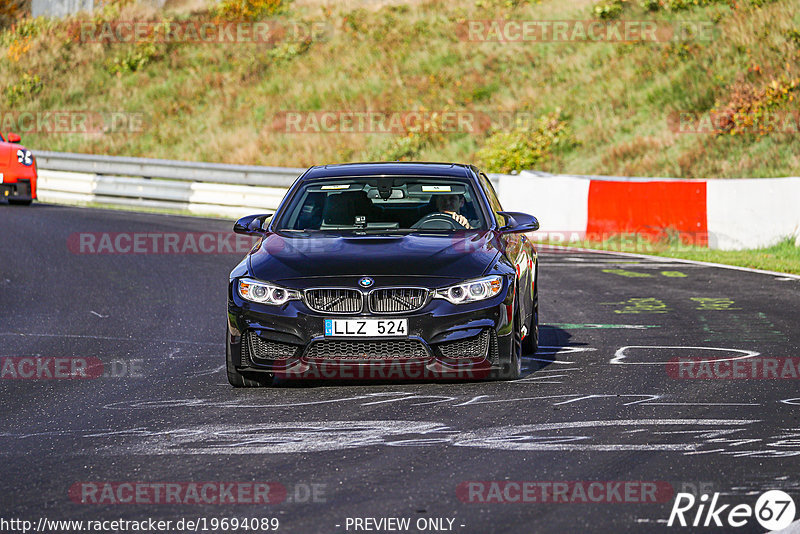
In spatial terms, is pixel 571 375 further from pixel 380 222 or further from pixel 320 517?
pixel 320 517

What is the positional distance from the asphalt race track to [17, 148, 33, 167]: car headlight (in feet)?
36.7

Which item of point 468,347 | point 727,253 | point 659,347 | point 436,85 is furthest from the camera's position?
point 436,85

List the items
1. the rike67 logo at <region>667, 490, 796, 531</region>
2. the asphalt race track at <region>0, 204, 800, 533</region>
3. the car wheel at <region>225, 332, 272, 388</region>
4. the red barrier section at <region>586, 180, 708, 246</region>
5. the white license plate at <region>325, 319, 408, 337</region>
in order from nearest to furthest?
the rike67 logo at <region>667, 490, 796, 531</region> → the asphalt race track at <region>0, 204, 800, 533</region> → the white license plate at <region>325, 319, 408, 337</region> → the car wheel at <region>225, 332, 272, 388</region> → the red barrier section at <region>586, 180, 708, 246</region>

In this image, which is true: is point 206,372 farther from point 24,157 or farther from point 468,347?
point 24,157

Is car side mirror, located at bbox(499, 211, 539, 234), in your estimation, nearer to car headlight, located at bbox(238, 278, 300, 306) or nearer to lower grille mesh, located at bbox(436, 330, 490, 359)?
lower grille mesh, located at bbox(436, 330, 490, 359)

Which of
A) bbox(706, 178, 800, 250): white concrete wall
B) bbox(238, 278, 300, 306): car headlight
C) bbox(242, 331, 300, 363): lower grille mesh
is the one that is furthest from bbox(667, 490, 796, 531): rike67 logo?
bbox(706, 178, 800, 250): white concrete wall

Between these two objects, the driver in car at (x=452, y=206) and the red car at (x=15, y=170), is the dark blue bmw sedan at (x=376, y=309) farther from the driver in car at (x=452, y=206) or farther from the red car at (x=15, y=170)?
the red car at (x=15, y=170)

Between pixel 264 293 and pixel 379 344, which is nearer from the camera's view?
pixel 379 344

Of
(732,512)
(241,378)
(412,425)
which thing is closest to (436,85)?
(241,378)

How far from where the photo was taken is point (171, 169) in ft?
83.8

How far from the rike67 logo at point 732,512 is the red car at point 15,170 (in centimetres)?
1952

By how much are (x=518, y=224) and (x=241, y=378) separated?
7.71 feet

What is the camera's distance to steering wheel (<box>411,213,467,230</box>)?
8773 mm

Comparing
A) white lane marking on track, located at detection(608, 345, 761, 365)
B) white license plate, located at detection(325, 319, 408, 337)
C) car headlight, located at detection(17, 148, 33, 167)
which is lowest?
white lane marking on track, located at detection(608, 345, 761, 365)
